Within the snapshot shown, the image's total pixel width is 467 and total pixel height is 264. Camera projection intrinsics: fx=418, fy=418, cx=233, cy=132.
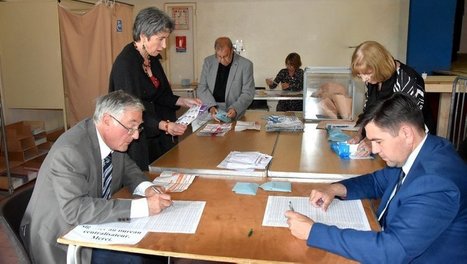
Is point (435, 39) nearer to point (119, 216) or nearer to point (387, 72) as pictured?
point (387, 72)

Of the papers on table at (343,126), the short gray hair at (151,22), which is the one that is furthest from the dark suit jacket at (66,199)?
the papers on table at (343,126)

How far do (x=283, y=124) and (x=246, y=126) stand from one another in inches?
10.8

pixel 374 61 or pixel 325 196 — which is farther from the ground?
pixel 374 61

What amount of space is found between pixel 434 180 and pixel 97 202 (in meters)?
1.12

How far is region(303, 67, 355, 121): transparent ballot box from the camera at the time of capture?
10.8 ft

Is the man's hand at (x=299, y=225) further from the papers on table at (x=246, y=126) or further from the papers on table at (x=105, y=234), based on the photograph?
the papers on table at (x=246, y=126)

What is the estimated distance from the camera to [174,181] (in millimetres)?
1975

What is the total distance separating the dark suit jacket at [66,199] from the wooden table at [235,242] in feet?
0.48

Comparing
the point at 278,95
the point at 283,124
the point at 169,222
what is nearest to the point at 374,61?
the point at 283,124

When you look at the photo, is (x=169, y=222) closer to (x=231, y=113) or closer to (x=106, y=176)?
(x=106, y=176)

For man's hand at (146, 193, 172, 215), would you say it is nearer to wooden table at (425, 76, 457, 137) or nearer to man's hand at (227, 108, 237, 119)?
man's hand at (227, 108, 237, 119)

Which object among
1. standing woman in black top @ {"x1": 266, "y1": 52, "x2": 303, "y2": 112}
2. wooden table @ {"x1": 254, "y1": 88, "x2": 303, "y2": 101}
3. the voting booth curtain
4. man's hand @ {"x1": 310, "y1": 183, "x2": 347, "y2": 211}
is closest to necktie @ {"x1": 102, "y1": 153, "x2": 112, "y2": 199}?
man's hand @ {"x1": 310, "y1": 183, "x2": 347, "y2": 211}

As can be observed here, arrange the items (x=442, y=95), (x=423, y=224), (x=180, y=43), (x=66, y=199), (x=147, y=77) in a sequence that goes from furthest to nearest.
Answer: (x=180, y=43)
(x=442, y=95)
(x=147, y=77)
(x=66, y=199)
(x=423, y=224)

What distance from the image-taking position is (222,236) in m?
1.39
